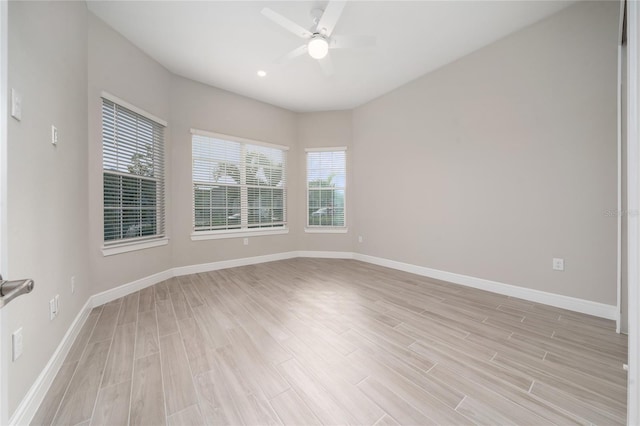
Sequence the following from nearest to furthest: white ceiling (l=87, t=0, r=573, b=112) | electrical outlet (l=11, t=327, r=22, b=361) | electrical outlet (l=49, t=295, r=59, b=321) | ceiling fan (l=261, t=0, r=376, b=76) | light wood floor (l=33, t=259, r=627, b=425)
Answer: electrical outlet (l=11, t=327, r=22, b=361) < light wood floor (l=33, t=259, r=627, b=425) < electrical outlet (l=49, t=295, r=59, b=321) < ceiling fan (l=261, t=0, r=376, b=76) < white ceiling (l=87, t=0, r=573, b=112)

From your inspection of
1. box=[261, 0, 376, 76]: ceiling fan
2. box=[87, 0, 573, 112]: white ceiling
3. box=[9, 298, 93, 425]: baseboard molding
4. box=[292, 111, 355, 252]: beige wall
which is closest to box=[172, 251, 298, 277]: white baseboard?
box=[292, 111, 355, 252]: beige wall

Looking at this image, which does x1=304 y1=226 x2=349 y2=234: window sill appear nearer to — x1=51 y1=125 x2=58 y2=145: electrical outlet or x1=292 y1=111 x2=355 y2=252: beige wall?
x1=292 y1=111 x2=355 y2=252: beige wall

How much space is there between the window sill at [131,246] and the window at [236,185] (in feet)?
1.78

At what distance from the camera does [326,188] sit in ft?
16.6

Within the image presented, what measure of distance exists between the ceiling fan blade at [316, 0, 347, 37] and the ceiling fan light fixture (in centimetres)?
7

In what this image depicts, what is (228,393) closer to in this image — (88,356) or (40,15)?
Result: (88,356)

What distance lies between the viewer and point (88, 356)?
1714 millimetres

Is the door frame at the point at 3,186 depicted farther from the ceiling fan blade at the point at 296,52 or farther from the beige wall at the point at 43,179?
the ceiling fan blade at the point at 296,52

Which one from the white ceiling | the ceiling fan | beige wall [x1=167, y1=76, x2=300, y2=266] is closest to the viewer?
the ceiling fan

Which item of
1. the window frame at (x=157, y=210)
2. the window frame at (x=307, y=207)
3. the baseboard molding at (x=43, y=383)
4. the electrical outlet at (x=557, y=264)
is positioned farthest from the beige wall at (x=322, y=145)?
the baseboard molding at (x=43, y=383)

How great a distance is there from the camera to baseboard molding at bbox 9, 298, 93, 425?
1.13 m

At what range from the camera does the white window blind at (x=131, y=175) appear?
8.98 ft

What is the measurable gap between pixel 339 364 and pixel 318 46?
2.81m

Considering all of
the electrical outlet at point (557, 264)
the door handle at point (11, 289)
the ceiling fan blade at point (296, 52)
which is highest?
the ceiling fan blade at point (296, 52)
